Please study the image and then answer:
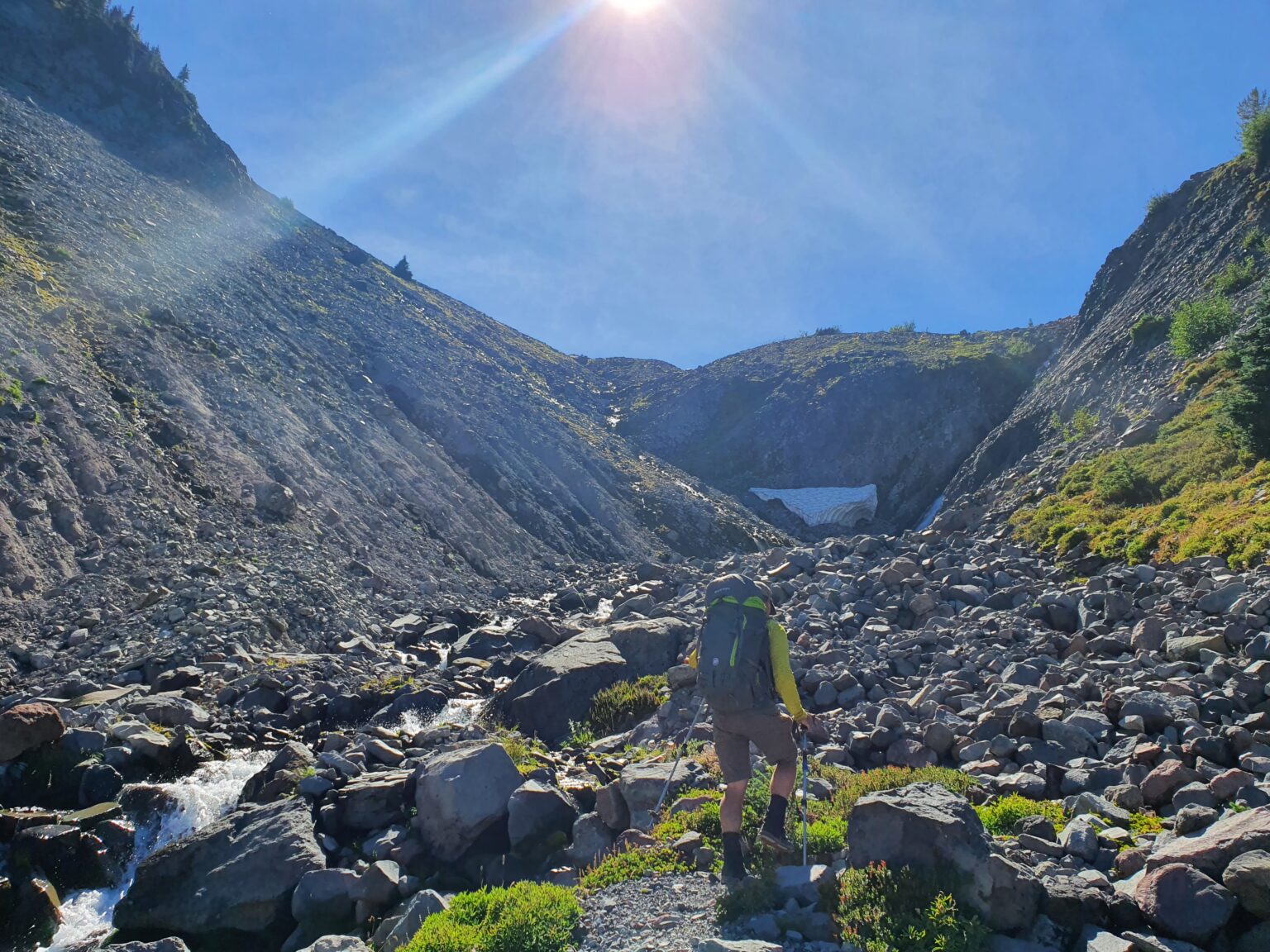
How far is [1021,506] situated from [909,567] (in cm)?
654

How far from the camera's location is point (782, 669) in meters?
6.21

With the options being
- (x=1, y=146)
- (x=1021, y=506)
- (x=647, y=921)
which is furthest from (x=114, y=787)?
(x=1, y=146)

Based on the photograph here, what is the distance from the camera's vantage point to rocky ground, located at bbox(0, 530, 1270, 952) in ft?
17.7

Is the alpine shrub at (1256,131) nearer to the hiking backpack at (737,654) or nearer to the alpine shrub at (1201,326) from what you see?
the alpine shrub at (1201,326)

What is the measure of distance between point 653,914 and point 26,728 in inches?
360

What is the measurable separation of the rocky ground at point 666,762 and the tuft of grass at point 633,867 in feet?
0.60

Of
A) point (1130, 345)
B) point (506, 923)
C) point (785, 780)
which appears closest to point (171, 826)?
point (506, 923)

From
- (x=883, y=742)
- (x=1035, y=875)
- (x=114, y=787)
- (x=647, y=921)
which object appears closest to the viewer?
(x=1035, y=875)

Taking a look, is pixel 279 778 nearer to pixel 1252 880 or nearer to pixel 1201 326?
pixel 1252 880

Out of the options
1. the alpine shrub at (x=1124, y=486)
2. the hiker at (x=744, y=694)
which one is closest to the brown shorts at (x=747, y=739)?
the hiker at (x=744, y=694)

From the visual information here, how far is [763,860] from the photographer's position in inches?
252

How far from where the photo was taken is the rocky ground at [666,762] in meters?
5.41

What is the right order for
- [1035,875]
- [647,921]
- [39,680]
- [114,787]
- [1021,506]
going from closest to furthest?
[1035,875] → [647,921] → [114,787] → [39,680] → [1021,506]

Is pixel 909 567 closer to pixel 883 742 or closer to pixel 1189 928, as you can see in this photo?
pixel 883 742
